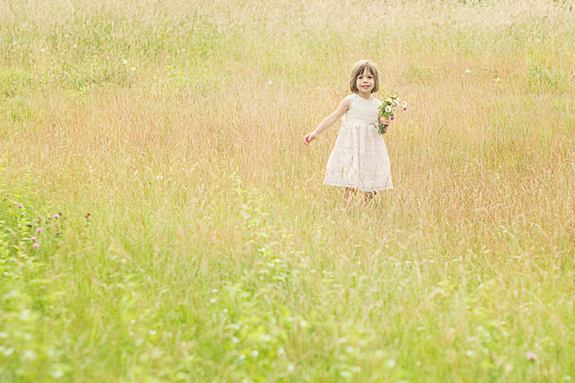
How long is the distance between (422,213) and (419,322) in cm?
142

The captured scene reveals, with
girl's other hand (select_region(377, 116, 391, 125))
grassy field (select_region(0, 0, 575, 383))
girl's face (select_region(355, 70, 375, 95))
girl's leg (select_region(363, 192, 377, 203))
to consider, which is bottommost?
girl's leg (select_region(363, 192, 377, 203))

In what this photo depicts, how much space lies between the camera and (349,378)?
2287 millimetres

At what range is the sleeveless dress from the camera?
4.66 metres

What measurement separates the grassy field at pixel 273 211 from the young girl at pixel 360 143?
0.17m

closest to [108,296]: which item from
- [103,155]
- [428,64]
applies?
[103,155]

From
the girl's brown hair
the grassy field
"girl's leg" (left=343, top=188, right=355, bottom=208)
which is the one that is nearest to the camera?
the grassy field

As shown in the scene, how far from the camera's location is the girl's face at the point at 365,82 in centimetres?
471

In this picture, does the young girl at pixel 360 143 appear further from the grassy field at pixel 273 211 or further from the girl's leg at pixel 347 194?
the grassy field at pixel 273 211

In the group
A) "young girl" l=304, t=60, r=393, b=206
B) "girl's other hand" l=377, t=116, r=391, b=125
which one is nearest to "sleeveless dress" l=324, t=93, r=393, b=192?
"young girl" l=304, t=60, r=393, b=206

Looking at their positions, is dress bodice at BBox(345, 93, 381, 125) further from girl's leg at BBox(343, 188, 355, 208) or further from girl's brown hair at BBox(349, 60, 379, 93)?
girl's leg at BBox(343, 188, 355, 208)

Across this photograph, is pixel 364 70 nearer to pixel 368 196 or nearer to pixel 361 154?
pixel 361 154

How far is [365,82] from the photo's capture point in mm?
4711

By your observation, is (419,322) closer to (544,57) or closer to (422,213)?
(422,213)

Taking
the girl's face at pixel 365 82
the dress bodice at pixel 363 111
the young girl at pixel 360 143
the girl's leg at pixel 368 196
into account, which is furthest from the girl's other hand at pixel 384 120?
the girl's leg at pixel 368 196
